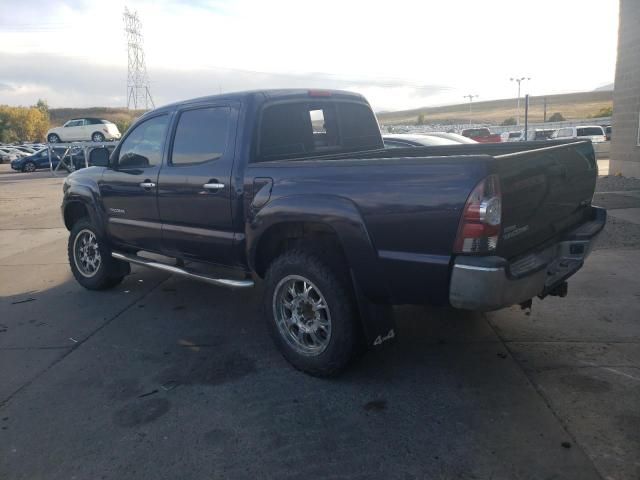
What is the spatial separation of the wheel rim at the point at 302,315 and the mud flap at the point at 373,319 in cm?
27

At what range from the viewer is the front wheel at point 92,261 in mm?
6242

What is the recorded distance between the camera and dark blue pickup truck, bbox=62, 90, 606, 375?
125 inches

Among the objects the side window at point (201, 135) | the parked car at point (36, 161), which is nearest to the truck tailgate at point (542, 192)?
the side window at point (201, 135)

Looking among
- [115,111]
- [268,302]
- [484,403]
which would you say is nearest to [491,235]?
[484,403]

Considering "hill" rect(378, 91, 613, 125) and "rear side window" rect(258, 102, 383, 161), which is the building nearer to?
"rear side window" rect(258, 102, 383, 161)

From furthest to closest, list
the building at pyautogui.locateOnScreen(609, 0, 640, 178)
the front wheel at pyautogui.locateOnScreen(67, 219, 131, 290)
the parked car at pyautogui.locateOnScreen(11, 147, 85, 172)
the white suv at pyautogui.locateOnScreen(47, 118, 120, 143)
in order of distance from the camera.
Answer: the parked car at pyautogui.locateOnScreen(11, 147, 85, 172), the white suv at pyautogui.locateOnScreen(47, 118, 120, 143), the building at pyautogui.locateOnScreen(609, 0, 640, 178), the front wheel at pyautogui.locateOnScreen(67, 219, 131, 290)

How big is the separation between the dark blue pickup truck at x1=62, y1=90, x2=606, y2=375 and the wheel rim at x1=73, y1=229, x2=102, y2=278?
1.98 ft

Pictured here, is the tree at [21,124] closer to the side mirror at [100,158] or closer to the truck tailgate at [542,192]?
the side mirror at [100,158]

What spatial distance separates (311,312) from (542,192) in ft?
5.85

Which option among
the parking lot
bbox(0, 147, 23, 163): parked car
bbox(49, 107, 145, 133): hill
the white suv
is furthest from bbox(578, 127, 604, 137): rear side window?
bbox(49, 107, 145, 133): hill

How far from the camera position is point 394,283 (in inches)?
137

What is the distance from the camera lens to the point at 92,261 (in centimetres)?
646

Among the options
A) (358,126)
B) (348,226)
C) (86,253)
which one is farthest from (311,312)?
(86,253)

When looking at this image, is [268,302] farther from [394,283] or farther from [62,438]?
[62,438]
